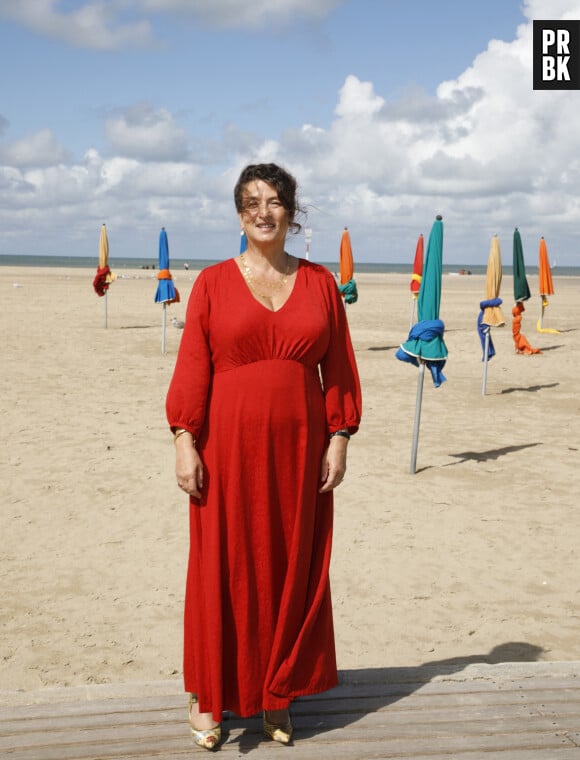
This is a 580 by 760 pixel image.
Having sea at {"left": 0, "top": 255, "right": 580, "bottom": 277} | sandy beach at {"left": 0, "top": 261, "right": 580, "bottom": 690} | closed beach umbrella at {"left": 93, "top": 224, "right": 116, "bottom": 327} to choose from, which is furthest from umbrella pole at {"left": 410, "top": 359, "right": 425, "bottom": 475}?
Result: sea at {"left": 0, "top": 255, "right": 580, "bottom": 277}

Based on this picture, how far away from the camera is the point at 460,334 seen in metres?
19.9

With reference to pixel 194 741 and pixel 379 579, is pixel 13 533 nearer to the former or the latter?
pixel 379 579

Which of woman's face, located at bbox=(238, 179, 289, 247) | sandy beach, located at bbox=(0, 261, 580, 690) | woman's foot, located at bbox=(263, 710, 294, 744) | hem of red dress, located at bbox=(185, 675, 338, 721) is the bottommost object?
sandy beach, located at bbox=(0, 261, 580, 690)

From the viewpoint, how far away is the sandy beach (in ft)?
14.4

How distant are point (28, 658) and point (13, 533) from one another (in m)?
1.85

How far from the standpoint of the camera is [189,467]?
9.03 feet

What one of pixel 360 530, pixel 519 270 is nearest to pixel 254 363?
pixel 360 530

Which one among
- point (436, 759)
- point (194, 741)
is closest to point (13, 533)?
point (194, 741)

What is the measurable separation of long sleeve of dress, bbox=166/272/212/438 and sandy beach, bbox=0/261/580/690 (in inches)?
73.3

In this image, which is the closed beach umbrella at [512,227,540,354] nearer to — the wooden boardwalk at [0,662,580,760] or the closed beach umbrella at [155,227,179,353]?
the closed beach umbrella at [155,227,179,353]

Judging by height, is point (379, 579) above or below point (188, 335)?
below

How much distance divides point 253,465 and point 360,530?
3.46 m

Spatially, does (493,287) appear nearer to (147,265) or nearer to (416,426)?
(416,426)

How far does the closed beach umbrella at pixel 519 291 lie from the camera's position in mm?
12909
